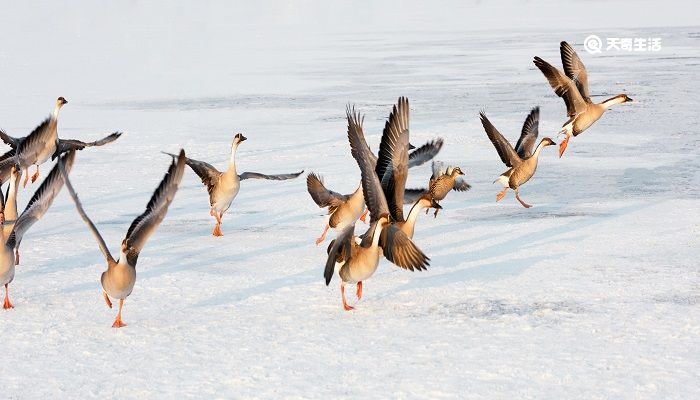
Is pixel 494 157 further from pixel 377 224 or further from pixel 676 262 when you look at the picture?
pixel 377 224

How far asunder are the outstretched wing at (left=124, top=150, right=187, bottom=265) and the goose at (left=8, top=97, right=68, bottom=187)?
18.4ft

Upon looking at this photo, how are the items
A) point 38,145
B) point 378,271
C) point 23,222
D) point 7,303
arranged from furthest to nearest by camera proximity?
point 38,145
point 378,271
point 23,222
point 7,303

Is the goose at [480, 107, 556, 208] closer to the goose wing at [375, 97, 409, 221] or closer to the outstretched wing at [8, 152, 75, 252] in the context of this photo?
the goose wing at [375, 97, 409, 221]

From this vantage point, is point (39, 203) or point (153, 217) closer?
point (153, 217)

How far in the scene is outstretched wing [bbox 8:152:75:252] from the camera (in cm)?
876

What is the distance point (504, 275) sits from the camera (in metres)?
9.48

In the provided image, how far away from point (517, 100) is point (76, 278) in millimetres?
15780

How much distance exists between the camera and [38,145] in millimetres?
13398

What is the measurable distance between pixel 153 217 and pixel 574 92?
315 inches

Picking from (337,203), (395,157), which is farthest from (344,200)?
(395,157)

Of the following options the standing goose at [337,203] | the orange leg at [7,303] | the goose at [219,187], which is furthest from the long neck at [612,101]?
the orange leg at [7,303]

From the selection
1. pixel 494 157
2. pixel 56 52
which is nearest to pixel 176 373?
pixel 494 157

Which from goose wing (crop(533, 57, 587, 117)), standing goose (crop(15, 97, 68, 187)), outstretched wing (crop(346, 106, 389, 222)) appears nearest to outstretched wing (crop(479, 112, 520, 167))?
goose wing (crop(533, 57, 587, 117))

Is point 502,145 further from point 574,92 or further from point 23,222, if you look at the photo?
point 23,222
